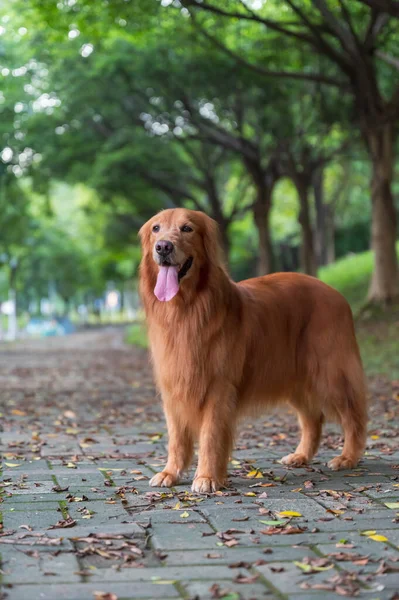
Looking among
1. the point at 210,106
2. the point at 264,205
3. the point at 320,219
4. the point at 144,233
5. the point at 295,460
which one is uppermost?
the point at 210,106

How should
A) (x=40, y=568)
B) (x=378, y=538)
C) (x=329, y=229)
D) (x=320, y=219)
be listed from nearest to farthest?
(x=40, y=568), (x=378, y=538), (x=320, y=219), (x=329, y=229)

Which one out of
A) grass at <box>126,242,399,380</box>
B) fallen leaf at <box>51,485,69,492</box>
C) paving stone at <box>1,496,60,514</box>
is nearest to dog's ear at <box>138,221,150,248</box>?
fallen leaf at <box>51,485,69,492</box>

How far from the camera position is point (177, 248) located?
5242 millimetres

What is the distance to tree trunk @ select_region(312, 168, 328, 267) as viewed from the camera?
1297 inches

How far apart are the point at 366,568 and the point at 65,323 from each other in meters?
50.3

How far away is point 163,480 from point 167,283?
1.24 meters

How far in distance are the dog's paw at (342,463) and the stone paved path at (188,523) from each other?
9 cm

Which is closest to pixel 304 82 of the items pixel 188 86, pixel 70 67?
pixel 188 86

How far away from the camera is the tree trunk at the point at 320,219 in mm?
32938

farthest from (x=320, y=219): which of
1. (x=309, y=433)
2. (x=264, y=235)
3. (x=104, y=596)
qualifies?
(x=104, y=596)

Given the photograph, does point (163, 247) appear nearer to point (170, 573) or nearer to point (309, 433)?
point (309, 433)

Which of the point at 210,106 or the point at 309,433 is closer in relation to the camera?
the point at 309,433

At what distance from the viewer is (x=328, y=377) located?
604 cm

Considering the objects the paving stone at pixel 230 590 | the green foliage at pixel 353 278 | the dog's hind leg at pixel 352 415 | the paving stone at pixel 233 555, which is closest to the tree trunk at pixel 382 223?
the green foliage at pixel 353 278
